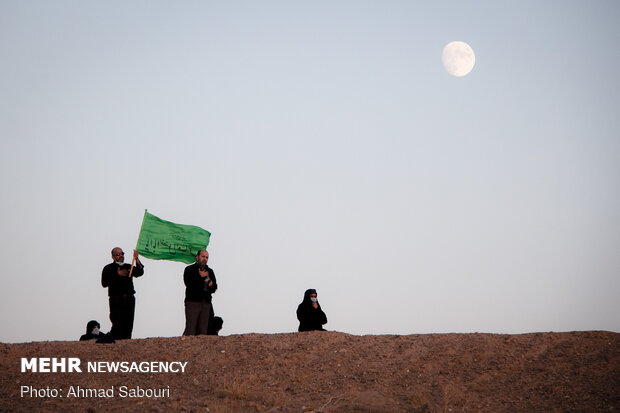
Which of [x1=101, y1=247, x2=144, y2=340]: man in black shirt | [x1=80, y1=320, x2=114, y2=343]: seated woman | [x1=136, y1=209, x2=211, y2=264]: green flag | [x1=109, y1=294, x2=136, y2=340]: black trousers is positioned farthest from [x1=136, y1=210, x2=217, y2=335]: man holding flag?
[x1=80, y1=320, x2=114, y2=343]: seated woman

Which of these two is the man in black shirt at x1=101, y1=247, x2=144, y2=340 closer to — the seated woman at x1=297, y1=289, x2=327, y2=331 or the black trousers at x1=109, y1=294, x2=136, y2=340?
the black trousers at x1=109, y1=294, x2=136, y2=340

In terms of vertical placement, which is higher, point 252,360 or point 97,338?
point 97,338

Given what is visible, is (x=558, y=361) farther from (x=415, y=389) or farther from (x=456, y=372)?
(x=415, y=389)

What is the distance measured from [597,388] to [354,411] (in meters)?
3.42

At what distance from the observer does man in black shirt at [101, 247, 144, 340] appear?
11914 mm

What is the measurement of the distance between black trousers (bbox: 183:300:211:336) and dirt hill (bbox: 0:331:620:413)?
56cm

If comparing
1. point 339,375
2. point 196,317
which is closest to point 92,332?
point 196,317

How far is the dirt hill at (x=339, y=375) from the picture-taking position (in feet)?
29.1

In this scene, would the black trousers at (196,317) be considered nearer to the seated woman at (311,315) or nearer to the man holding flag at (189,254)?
the man holding flag at (189,254)

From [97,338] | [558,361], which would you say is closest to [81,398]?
[97,338]

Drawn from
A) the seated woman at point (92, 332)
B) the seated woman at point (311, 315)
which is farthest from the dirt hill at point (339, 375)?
the seated woman at point (311, 315)

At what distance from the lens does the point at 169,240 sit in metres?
13.1

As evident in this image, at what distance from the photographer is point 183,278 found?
40.6 ft

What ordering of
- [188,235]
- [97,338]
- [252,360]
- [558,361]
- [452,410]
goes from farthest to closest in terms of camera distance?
[188,235]
[97,338]
[252,360]
[558,361]
[452,410]
